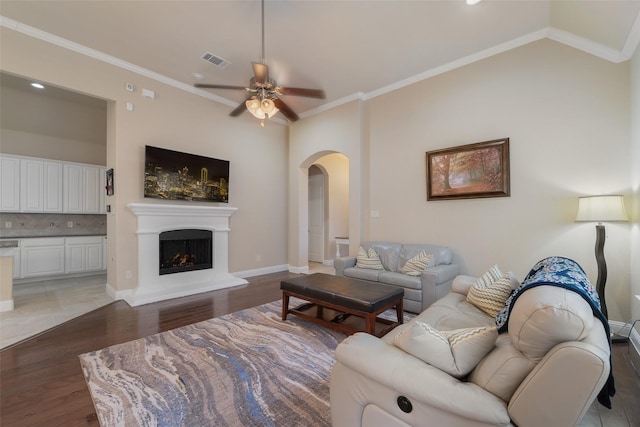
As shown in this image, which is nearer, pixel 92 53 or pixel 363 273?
pixel 92 53

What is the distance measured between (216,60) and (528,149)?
14.4 ft

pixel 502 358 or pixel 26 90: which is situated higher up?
pixel 26 90

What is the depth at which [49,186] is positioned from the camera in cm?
498

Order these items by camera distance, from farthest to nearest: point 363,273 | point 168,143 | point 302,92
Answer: point 168,143 → point 363,273 → point 302,92

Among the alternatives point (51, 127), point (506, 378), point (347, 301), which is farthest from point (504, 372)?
point (51, 127)

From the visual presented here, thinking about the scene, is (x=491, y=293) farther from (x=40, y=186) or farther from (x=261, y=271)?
(x=40, y=186)

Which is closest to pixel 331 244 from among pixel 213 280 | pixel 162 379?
pixel 213 280

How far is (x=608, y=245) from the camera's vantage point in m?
2.91

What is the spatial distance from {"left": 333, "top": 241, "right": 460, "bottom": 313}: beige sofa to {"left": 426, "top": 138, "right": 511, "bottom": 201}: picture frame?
86cm

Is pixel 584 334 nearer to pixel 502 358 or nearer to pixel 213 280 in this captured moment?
pixel 502 358

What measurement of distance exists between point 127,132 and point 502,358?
496 centimetres

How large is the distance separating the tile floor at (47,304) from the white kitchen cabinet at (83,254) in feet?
0.70

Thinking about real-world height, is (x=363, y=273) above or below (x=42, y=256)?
below

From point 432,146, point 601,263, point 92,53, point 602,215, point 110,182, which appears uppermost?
point 92,53
